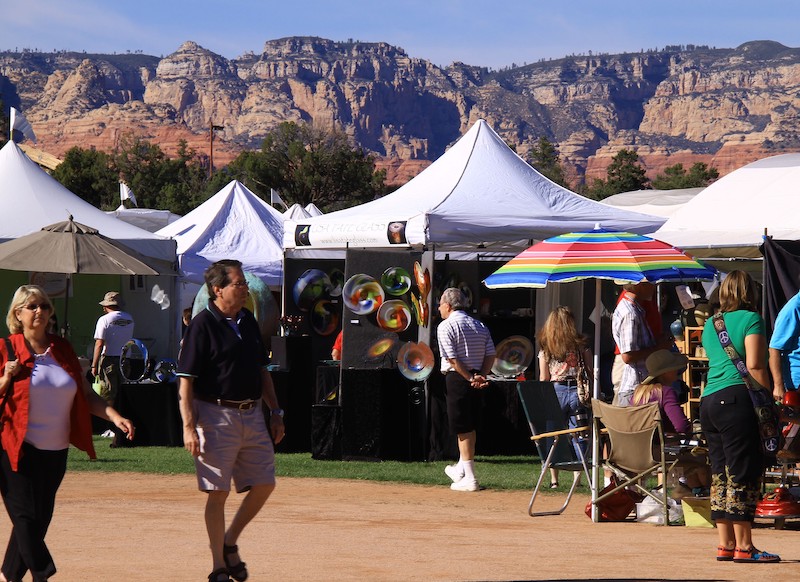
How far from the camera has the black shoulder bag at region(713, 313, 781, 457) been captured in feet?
24.0

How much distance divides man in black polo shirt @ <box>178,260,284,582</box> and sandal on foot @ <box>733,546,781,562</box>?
2.71 m

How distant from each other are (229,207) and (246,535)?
15.9 meters

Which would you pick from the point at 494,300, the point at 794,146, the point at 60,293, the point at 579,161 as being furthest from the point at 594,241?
the point at 579,161

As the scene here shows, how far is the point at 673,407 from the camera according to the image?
362 inches

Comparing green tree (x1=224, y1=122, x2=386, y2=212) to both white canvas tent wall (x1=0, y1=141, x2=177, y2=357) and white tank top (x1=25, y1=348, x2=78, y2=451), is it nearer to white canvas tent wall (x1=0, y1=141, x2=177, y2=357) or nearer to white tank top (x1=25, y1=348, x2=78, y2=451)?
white canvas tent wall (x1=0, y1=141, x2=177, y2=357)

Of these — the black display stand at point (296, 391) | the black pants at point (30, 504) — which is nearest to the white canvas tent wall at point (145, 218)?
the black display stand at point (296, 391)

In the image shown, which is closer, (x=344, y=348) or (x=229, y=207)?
(x=344, y=348)

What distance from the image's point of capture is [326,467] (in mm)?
12766

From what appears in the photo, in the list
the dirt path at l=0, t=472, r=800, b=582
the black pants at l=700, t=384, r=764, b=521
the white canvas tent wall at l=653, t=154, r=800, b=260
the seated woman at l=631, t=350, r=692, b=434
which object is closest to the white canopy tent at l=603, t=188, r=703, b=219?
the white canvas tent wall at l=653, t=154, r=800, b=260

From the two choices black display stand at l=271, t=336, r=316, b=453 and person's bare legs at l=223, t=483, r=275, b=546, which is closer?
person's bare legs at l=223, t=483, r=275, b=546

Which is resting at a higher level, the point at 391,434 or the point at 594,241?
the point at 594,241

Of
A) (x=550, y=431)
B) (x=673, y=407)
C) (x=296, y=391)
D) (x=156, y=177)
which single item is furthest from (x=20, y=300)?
(x=156, y=177)

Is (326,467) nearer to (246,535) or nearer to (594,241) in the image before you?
(594,241)

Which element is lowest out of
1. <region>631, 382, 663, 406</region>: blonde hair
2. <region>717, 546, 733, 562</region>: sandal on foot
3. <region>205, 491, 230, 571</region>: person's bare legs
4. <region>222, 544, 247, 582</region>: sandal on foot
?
<region>717, 546, 733, 562</region>: sandal on foot
